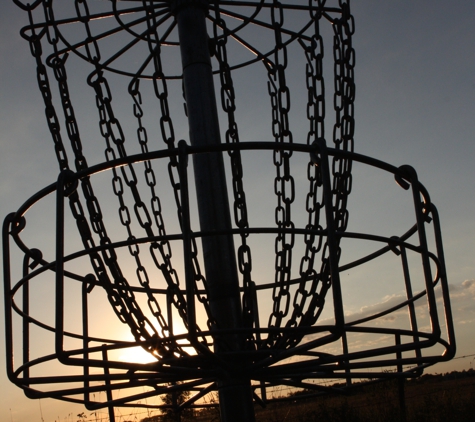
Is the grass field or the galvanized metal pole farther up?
the galvanized metal pole

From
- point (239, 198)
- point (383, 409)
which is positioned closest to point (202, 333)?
point (239, 198)

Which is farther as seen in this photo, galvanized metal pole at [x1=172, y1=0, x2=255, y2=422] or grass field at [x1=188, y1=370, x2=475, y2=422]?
grass field at [x1=188, y1=370, x2=475, y2=422]

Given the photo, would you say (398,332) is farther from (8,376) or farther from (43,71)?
(43,71)

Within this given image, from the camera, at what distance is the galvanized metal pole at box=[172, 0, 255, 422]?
235 centimetres

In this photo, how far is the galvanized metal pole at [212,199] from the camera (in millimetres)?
2348

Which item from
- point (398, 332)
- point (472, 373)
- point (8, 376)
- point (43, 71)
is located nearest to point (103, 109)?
point (43, 71)

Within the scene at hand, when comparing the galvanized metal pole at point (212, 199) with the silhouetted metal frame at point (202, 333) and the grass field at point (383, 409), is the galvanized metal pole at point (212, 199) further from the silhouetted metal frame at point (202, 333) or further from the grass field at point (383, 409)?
the grass field at point (383, 409)

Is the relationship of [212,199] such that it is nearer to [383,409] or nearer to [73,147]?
[73,147]

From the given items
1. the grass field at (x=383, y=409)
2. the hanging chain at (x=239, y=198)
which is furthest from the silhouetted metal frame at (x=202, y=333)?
the grass field at (x=383, y=409)

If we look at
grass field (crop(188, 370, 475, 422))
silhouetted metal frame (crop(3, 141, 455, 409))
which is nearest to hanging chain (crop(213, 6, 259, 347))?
silhouetted metal frame (crop(3, 141, 455, 409))

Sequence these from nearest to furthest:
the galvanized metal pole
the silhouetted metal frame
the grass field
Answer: the silhouetted metal frame → the galvanized metal pole → the grass field

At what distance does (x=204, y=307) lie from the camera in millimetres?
2252

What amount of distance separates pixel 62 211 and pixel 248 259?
658mm

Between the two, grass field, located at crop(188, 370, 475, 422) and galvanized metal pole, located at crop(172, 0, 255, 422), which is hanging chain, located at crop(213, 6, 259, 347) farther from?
grass field, located at crop(188, 370, 475, 422)
